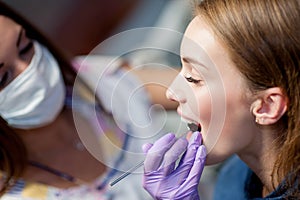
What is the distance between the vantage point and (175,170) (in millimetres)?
1026

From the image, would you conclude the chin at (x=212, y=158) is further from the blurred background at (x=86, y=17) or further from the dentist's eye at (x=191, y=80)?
the blurred background at (x=86, y=17)

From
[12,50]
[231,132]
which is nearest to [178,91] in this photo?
[231,132]

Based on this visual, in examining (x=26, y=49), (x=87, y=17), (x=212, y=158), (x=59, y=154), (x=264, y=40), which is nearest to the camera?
(x=264, y=40)

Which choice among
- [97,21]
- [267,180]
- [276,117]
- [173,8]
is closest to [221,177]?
[267,180]

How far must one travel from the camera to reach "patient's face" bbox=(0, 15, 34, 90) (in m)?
1.13

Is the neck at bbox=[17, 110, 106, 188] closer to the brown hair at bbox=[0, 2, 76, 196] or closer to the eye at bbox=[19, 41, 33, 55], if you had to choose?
the brown hair at bbox=[0, 2, 76, 196]

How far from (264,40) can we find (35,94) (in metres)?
0.55

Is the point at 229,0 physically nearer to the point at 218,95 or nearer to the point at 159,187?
the point at 218,95

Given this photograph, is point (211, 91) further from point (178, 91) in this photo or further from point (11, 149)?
point (11, 149)

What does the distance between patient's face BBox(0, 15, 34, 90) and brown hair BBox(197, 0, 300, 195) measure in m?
0.41

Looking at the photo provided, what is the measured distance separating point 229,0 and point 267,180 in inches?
15.6

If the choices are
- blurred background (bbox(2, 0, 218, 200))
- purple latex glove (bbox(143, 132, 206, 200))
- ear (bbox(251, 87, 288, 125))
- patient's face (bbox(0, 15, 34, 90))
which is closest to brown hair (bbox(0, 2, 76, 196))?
patient's face (bbox(0, 15, 34, 90))

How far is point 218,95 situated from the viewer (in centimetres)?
103

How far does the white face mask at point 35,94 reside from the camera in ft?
3.92
